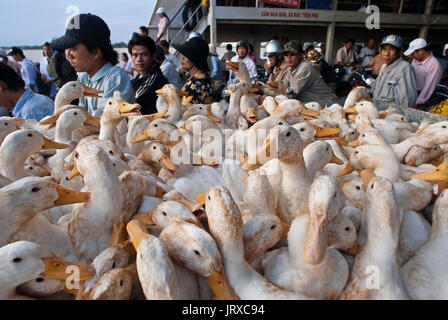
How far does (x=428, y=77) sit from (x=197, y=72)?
3848 millimetres

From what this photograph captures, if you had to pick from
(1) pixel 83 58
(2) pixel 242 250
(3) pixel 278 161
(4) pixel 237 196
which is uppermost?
(1) pixel 83 58

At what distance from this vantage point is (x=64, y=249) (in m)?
1.22

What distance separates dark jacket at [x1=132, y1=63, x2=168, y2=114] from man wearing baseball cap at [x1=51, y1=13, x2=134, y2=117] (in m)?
0.55

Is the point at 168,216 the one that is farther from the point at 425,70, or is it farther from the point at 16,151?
the point at 425,70

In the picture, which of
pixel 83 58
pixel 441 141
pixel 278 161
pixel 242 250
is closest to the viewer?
pixel 242 250

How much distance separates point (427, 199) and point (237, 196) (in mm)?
981

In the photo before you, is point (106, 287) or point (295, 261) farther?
point (295, 261)

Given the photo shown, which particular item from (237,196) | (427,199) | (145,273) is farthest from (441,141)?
(145,273)

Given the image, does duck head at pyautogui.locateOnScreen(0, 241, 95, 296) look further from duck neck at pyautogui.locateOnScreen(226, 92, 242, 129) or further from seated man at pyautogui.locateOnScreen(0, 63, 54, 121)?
seated man at pyautogui.locateOnScreen(0, 63, 54, 121)

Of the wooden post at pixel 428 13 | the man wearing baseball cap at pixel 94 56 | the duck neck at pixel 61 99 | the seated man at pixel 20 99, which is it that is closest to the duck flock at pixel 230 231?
the duck neck at pixel 61 99

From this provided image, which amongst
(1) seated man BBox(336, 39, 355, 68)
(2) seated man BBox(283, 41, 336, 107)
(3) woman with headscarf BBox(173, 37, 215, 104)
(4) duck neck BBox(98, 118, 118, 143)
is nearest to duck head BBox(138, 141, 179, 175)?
(4) duck neck BBox(98, 118, 118, 143)

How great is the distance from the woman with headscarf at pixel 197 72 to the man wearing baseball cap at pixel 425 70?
11.1ft

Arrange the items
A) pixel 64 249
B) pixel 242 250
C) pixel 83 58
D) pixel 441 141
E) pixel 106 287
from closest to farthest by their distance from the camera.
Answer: pixel 106 287
pixel 242 250
pixel 64 249
pixel 441 141
pixel 83 58
